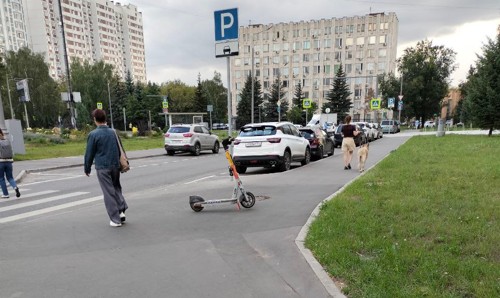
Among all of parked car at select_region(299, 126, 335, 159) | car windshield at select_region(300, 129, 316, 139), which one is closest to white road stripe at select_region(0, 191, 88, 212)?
parked car at select_region(299, 126, 335, 159)

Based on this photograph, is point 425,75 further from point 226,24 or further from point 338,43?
point 226,24

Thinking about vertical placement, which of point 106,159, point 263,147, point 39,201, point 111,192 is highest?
point 106,159

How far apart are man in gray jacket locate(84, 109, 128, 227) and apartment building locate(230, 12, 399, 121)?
272ft

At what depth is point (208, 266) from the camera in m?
4.25

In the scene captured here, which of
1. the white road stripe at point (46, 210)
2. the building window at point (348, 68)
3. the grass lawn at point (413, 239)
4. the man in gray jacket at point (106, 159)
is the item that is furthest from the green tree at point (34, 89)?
the building window at point (348, 68)

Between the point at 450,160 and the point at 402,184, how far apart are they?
525 centimetres

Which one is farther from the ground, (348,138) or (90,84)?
(90,84)

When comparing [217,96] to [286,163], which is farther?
[217,96]

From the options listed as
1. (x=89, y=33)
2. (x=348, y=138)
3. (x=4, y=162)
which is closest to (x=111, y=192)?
(x=4, y=162)

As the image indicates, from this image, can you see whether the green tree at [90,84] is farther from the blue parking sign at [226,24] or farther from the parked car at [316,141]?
the blue parking sign at [226,24]

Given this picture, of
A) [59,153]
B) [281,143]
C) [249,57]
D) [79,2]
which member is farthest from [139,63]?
[281,143]

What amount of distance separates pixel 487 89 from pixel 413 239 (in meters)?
26.3

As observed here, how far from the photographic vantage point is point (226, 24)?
8758 mm

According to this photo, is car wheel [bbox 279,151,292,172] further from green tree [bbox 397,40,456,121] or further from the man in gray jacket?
green tree [bbox 397,40,456,121]
